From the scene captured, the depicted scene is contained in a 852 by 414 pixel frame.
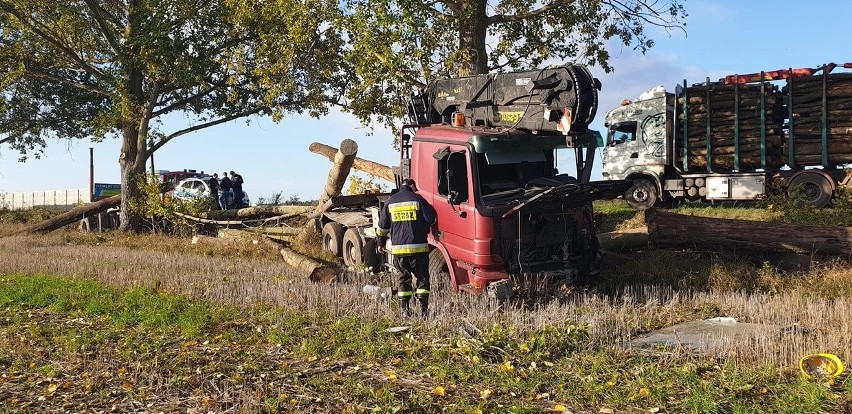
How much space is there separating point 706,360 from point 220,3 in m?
20.4

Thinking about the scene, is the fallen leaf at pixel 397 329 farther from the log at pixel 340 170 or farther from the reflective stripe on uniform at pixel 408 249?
the log at pixel 340 170

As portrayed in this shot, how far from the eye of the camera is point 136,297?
944 centimetres

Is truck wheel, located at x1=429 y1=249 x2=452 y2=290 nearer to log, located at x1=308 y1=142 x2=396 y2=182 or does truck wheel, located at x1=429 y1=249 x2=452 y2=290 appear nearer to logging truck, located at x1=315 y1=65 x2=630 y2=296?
logging truck, located at x1=315 y1=65 x2=630 y2=296

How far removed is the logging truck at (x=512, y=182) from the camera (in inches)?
341

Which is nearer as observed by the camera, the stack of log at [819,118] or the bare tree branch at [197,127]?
the stack of log at [819,118]

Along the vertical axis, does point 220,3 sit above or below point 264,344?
above

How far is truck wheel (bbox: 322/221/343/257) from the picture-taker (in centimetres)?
1412

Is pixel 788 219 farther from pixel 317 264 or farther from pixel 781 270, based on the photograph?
pixel 317 264

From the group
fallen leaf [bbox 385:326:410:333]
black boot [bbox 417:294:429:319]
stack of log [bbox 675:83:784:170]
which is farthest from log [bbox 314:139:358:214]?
stack of log [bbox 675:83:784:170]

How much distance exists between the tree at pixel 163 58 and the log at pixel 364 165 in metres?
1.68

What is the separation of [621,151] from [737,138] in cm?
335

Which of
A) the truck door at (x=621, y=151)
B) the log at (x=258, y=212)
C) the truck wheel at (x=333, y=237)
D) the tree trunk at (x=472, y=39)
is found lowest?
the truck wheel at (x=333, y=237)

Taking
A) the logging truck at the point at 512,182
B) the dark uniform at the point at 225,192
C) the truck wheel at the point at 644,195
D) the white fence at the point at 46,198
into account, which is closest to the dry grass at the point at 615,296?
the logging truck at the point at 512,182

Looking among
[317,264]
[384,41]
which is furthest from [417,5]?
[317,264]
